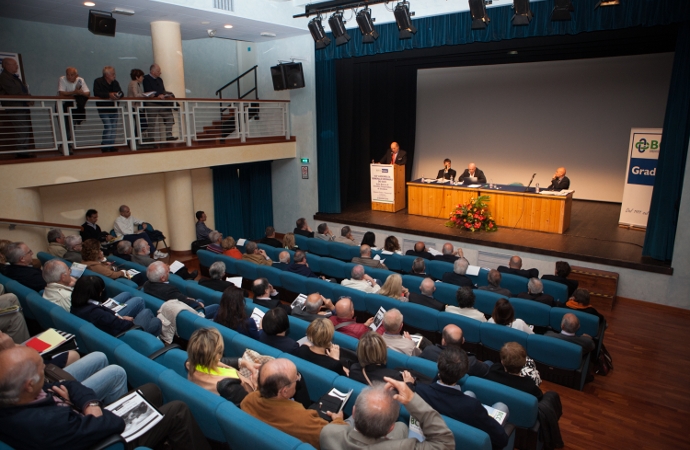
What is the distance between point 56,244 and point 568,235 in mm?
8155

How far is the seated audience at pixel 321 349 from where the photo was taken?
342 cm

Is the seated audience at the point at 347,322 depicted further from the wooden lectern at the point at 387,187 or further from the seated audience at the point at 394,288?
the wooden lectern at the point at 387,187

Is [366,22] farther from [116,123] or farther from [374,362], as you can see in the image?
[374,362]

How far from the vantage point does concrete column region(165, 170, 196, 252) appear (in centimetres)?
891

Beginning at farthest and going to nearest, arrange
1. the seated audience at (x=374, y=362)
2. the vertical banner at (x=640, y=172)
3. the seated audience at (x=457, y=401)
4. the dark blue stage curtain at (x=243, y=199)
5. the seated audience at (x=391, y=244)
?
the dark blue stage curtain at (x=243, y=199)
the vertical banner at (x=640, y=172)
the seated audience at (x=391, y=244)
the seated audience at (x=374, y=362)
the seated audience at (x=457, y=401)

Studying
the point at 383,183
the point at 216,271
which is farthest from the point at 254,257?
the point at 383,183

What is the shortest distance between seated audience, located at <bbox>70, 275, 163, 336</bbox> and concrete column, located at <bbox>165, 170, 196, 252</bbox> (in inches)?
192

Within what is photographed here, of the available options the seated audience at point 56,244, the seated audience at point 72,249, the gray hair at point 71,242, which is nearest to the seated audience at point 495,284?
the seated audience at point 72,249

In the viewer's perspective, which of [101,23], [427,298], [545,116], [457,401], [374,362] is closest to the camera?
[457,401]

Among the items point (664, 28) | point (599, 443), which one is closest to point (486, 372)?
point (599, 443)

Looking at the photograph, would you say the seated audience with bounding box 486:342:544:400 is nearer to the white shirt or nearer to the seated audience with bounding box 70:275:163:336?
the seated audience with bounding box 70:275:163:336

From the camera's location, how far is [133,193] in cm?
907

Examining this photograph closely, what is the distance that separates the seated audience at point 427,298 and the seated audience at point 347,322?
2.86 ft

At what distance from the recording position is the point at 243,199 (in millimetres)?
10969
